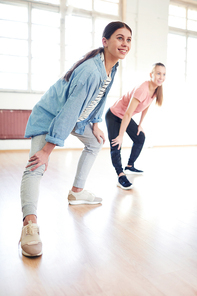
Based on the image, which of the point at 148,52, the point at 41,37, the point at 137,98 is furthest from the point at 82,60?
the point at 148,52

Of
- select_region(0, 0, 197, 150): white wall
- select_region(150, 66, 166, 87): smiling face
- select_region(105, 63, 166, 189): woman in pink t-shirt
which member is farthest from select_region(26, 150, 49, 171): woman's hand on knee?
select_region(0, 0, 197, 150): white wall

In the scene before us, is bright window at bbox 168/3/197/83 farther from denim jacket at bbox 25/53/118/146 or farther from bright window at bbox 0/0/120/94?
denim jacket at bbox 25/53/118/146

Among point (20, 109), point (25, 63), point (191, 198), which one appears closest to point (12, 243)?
point (191, 198)

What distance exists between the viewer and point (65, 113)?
130cm

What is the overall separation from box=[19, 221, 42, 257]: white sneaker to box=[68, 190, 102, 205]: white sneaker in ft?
2.27

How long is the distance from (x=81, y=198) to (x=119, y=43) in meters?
1.06

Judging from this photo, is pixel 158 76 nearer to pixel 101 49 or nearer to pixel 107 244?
pixel 101 49

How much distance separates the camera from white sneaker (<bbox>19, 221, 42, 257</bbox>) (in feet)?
4.04

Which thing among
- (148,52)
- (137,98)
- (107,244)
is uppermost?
(148,52)

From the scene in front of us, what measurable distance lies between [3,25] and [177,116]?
13.7ft

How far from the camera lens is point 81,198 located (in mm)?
2008

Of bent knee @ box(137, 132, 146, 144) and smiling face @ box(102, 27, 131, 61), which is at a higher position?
smiling face @ box(102, 27, 131, 61)

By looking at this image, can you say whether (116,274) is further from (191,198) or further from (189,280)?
(191,198)

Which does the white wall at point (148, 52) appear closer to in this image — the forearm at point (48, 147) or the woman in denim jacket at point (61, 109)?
the woman in denim jacket at point (61, 109)
